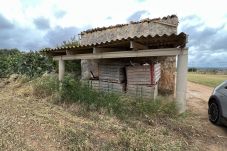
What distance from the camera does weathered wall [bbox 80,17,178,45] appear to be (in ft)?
38.1

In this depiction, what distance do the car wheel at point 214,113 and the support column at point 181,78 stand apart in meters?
Result: 0.90

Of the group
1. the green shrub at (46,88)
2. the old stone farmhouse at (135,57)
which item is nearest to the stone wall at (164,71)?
the old stone farmhouse at (135,57)

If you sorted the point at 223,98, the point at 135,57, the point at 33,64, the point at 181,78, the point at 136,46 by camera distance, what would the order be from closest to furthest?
the point at 223,98
the point at 181,78
the point at 136,46
the point at 135,57
the point at 33,64

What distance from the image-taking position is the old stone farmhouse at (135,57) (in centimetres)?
823

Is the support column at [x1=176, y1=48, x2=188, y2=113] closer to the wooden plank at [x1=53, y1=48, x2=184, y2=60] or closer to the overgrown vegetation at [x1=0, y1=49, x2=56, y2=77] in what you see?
the wooden plank at [x1=53, y1=48, x2=184, y2=60]

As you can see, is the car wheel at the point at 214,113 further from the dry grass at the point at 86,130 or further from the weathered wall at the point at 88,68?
the weathered wall at the point at 88,68

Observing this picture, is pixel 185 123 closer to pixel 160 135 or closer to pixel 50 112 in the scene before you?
pixel 160 135

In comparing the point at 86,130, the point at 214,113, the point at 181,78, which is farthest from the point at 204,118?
the point at 86,130

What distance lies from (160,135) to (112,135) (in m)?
1.13

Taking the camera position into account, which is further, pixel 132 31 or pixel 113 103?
pixel 132 31

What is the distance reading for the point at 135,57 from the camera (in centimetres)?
1129

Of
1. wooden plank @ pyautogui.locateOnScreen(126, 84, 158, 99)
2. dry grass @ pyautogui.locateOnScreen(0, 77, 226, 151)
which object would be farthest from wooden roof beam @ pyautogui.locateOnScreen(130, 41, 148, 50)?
dry grass @ pyautogui.locateOnScreen(0, 77, 226, 151)

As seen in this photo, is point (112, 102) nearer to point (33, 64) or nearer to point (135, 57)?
point (135, 57)

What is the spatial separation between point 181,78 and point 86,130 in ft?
11.0
